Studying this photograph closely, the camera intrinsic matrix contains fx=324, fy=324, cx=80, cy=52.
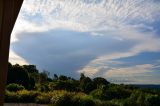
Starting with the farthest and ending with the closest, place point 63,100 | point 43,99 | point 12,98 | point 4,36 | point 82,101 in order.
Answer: point 12,98 → point 43,99 → point 63,100 → point 82,101 → point 4,36

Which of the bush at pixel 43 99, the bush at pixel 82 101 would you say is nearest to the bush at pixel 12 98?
the bush at pixel 43 99

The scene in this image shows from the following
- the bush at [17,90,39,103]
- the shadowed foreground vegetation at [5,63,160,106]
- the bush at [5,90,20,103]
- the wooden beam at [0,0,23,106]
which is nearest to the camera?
the wooden beam at [0,0,23,106]

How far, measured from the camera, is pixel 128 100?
45.8ft

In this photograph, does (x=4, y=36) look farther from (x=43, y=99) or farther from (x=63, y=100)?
(x=43, y=99)

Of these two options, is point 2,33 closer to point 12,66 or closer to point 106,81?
point 106,81

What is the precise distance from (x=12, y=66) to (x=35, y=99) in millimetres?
9577

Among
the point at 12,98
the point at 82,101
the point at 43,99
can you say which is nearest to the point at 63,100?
the point at 82,101

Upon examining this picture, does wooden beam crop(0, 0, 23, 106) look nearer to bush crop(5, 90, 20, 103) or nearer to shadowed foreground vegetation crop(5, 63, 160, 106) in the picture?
shadowed foreground vegetation crop(5, 63, 160, 106)

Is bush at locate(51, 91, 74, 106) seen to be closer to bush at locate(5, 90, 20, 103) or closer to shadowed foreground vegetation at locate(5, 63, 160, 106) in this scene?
shadowed foreground vegetation at locate(5, 63, 160, 106)

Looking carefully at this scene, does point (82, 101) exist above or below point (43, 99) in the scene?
below

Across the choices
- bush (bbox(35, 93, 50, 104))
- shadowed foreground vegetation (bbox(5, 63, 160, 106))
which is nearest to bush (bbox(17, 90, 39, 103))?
shadowed foreground vegetation (bbox(5, 63, 160, 106))

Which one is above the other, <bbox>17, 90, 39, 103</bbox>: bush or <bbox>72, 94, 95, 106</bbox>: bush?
<bbox>17, 90, 39, 103</bbox>: bush

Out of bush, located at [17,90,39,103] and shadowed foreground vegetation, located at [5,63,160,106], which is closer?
shadowed foreground vegetation, located at [5,63,160,106]

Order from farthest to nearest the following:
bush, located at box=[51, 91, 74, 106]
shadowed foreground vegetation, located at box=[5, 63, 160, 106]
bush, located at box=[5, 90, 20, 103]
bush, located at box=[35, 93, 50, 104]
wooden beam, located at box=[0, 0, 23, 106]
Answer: bush, located at box=[5, 90, 20, 103]
bush, located at box=[35, 93, 50, 104]
bush, located at box=[51, 91, 74, 106]
shadowed foreground vegetation, located at box=[5, 63, 160, 106]
wooden beam, located at box=[0, 0, 23, 106]
